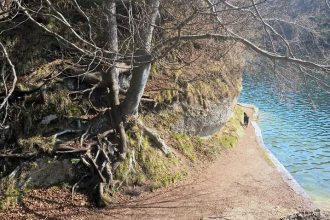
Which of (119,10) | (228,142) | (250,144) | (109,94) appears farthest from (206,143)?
(119,10)

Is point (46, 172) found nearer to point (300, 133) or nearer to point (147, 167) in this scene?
point (147, 167)

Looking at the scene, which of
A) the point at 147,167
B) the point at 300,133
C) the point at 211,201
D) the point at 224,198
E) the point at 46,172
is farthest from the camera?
the point at 300,133

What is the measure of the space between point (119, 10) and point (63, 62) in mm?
3755

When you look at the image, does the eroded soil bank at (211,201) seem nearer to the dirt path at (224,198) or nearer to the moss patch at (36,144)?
the dirt path at (224,198)

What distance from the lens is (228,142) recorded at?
17.1 meters

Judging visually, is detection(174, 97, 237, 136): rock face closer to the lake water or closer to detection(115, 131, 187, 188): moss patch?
detection(115, 131, 187, 188): moss patch

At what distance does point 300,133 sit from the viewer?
80.8ft

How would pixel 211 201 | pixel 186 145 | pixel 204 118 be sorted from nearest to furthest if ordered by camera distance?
pixel 211 201
pixel 186 145
pixel 204 118

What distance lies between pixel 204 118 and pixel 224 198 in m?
4.27

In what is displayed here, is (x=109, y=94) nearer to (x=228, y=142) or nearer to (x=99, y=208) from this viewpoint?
(x=99, y=208)

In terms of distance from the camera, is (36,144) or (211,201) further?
(211,201)

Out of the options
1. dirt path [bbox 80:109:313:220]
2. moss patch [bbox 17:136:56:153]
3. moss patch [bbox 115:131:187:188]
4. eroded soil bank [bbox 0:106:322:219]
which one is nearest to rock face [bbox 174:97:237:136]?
dirt path [bbox 80:109:313:220]

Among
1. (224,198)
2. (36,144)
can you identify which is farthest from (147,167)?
(36,144)

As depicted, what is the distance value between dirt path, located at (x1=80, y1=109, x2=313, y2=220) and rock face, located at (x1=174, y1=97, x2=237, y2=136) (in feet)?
4.37
